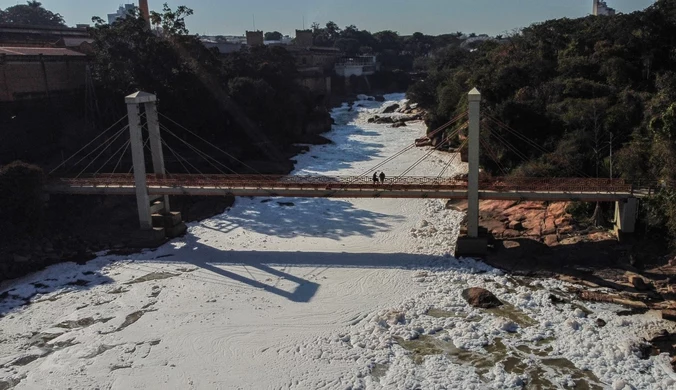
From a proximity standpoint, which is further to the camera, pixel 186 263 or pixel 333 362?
pixel 186 263

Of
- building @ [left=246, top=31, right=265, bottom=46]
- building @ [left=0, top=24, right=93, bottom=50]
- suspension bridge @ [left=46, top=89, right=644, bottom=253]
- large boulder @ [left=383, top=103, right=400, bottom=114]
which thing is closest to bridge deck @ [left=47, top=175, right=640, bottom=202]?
suspension bridge @ [left=46, top=89, right=644, bottom=253]

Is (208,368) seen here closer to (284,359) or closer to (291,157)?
(284,359)

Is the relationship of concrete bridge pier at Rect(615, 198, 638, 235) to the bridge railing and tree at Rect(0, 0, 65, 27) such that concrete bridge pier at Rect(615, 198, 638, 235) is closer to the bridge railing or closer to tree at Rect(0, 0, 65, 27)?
the bridge railing

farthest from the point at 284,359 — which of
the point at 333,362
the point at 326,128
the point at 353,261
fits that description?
the point at 326,128

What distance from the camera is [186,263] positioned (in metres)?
16.2

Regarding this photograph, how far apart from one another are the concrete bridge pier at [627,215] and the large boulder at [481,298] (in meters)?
4.77

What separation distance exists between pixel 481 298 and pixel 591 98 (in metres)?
13.8

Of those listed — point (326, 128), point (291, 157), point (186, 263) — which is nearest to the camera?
point (186, 263)

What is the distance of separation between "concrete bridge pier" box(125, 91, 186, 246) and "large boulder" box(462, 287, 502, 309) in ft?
32.9

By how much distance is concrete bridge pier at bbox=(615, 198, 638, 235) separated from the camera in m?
14.9

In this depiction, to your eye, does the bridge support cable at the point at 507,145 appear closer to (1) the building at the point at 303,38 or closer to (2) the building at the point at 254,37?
(2) the building at the point at 254,37

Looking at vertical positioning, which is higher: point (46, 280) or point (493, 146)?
point (493, 146)

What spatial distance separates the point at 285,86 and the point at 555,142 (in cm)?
1895

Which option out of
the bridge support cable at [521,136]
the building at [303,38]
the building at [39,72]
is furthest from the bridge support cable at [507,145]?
the building at [303,38]
